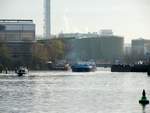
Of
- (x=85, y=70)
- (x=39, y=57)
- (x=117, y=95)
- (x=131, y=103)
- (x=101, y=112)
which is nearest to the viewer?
(x=101, y=112)

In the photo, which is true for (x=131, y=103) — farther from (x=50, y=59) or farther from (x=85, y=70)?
(x=50, y=59)

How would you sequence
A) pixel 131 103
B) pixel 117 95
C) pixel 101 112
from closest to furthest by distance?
pixel 101 112
pixel 131 103
pixel 117 95

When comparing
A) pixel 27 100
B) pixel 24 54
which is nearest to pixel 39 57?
pixel 24 54

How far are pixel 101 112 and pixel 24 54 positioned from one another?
143 meters

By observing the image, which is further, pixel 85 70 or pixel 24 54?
pixel 24 54

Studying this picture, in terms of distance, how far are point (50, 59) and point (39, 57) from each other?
1107 centimetres

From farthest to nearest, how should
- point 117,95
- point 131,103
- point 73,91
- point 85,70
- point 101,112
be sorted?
point 85,70
point 73,91
point 117,95
point 131,103
point 101,112

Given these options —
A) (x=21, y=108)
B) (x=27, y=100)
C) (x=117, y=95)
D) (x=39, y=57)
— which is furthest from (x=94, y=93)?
(x=39, y=57)

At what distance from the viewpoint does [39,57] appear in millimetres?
185750

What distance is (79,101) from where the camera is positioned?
201 ft

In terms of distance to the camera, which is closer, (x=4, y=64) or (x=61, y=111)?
(x=61, y=111)

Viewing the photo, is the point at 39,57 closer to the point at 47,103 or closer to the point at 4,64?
the point at 4,64

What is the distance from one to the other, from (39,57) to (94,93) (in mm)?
114030

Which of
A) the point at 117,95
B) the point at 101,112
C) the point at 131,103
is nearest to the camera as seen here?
the point at 101,112
